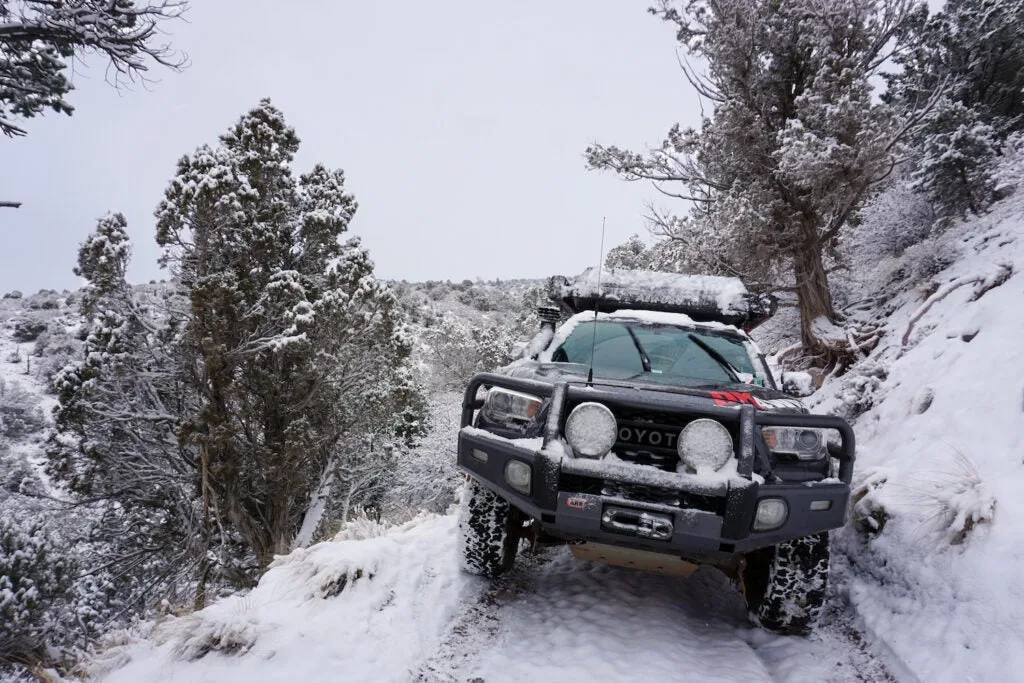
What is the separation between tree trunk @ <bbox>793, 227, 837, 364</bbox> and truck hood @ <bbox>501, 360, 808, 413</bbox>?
7.31m

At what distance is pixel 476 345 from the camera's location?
3075 centimetres

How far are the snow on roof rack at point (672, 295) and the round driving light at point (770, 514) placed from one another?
2492 mm

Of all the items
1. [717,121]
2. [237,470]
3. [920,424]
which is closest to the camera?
[920,424]

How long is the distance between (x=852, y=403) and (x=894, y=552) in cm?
355

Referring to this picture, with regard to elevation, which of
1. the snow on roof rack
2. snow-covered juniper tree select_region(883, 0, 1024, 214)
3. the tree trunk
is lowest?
the snow on roof rack

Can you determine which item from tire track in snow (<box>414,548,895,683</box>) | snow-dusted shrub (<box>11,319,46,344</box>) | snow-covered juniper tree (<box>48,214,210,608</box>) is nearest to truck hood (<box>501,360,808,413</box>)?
tire track in snow (<box>414,548,895,683</box>)

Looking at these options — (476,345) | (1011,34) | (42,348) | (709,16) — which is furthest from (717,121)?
(42,348)

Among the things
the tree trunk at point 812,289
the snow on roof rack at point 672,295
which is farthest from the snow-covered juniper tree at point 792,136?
the snow on roof rack at point 672,295

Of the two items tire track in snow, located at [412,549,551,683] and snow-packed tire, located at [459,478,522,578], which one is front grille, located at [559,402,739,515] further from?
tire track in snow, located at [412,549,551,683]

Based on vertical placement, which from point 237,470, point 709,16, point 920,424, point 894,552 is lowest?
point 237,470

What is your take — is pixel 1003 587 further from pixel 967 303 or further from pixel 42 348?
pixel 42 348

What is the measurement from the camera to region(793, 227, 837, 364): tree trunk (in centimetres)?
1014

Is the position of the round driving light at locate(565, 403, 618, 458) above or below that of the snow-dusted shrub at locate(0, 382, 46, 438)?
above

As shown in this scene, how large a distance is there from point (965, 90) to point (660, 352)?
1384 cm
